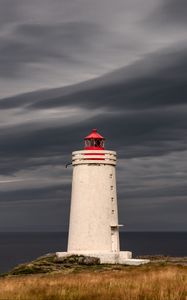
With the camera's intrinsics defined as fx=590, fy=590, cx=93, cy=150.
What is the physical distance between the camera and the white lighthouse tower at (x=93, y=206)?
4041 cm

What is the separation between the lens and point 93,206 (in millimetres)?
40406

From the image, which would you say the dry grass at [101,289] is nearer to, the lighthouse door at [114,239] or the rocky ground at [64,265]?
the rocky ground at [64,265]

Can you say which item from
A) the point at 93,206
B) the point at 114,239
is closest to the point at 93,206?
the point at 93,206

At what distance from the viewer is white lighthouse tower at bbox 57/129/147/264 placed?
1591 inches

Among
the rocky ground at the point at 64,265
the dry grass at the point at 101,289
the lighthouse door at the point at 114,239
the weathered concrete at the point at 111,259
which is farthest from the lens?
the lighthouse door at the point at 114,239

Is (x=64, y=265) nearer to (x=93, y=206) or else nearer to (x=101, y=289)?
(x=93, y=206)

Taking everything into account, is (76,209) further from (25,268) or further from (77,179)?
(25,268)

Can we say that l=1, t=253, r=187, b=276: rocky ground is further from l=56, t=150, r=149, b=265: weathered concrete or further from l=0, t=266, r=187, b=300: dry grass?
l=0, t=266, r=187, b=300: dry grass

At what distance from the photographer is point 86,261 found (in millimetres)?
38844

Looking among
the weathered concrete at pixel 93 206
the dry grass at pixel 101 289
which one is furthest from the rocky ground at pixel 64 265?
the dry grass at pixel 101 289

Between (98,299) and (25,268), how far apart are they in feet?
67.6

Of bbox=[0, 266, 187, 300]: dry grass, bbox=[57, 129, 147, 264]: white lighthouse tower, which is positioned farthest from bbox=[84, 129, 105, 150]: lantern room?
bbox=[0, 266, 187, 300]: dry grass

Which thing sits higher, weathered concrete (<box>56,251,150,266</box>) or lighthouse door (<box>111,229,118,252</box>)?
lighthouse door (<box>111,229,118,252</box>)

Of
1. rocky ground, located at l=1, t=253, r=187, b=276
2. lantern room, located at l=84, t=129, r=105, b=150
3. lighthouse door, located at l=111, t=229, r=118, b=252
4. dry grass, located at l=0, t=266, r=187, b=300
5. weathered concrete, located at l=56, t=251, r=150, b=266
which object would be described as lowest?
dry grass, located at l=0, t=266, r=187, b=300
